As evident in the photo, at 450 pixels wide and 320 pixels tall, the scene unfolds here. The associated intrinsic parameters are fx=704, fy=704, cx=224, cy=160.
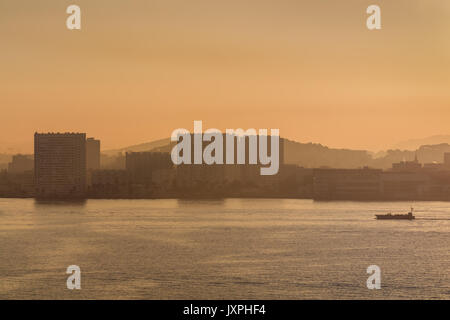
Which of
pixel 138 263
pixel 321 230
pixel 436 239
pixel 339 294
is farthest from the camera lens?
pixel 321 230

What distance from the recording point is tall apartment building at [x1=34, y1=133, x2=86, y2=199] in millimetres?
132625

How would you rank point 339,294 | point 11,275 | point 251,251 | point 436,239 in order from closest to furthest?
point 339,294 → point 11,275 → point 251,251 → point 436,239

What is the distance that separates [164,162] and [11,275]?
122 metres

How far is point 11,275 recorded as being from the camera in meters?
27.4

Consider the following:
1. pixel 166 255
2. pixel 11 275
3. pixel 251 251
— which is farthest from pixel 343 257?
pixel 11 275

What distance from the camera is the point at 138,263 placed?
3125 cm

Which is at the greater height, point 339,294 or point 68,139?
point 68,139

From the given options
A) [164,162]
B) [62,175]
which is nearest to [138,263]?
[62,175]

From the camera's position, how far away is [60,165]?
135875mm

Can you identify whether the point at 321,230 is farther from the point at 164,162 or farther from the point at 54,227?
the point at 164,162

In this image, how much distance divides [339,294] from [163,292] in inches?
234

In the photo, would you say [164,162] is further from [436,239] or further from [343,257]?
[343,257]

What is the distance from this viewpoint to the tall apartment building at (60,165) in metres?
133
